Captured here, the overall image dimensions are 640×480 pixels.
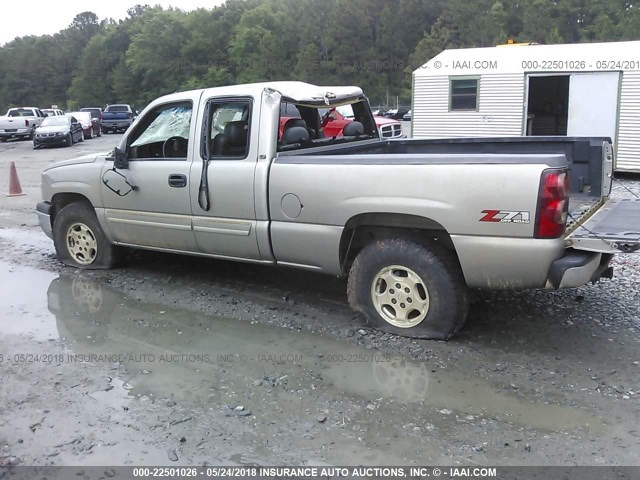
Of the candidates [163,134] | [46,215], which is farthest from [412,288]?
[46,215]

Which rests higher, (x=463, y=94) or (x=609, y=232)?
(x=463, y=94)

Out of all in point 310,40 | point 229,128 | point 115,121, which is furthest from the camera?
point 310,40

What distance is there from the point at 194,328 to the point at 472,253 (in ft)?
7.58

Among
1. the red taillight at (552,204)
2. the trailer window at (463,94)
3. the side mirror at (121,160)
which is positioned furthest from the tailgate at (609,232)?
the trailer window at (463,94)

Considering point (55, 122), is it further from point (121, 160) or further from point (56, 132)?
point (121, 160)

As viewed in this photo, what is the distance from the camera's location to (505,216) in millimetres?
4082

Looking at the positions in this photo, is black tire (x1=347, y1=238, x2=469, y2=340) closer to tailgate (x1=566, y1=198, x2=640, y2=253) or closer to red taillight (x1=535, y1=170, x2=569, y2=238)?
Result: red taillight (x1=535, y1=170, x2=569, y2=238)

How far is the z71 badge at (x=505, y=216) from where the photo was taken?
13.2ft

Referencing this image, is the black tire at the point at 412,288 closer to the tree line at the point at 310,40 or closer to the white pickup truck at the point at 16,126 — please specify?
the white pickup truck at the point at 16,126

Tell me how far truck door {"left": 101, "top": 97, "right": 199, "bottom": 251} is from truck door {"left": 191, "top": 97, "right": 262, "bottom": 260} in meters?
0.14

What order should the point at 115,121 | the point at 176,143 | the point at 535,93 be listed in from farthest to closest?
the point at 115,121
the point at 535,93
the point at 176,143

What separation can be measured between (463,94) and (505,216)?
1197cm

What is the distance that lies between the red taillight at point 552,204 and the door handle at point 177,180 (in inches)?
120

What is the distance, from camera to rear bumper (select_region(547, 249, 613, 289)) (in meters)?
4.00
